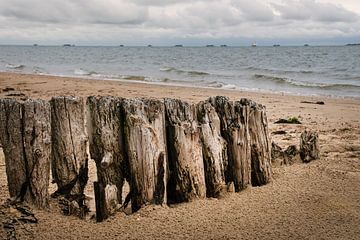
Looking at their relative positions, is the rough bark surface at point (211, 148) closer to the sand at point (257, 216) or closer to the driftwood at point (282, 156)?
the sand at point (257, 216)

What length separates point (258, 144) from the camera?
4.68 metres

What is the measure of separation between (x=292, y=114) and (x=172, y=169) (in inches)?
312

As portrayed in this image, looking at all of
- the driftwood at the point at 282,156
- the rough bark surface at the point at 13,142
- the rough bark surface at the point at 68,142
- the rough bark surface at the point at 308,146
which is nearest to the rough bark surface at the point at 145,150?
the rough bark surface at the point at 68,142

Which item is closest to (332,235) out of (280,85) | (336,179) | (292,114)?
(336,179)

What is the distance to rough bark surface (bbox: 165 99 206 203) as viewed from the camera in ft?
13.4

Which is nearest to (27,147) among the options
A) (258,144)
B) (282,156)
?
(258,144)

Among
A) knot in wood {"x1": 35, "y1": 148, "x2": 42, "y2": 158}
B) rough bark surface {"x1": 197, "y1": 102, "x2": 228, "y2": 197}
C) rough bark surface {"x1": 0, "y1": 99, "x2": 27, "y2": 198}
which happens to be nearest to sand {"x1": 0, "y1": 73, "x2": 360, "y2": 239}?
rough bark surface {"x1": 197, "y1": 102, "x2": 228, "y2": 197}

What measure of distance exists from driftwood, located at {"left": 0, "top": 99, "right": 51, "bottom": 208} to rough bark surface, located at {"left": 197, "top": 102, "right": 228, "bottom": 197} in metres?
1.59

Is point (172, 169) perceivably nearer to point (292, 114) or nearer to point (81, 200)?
point (81, 200)

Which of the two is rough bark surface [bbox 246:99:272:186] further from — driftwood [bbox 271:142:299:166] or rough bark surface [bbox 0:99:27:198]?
rough bark surface [bbox 0:99:27:198]

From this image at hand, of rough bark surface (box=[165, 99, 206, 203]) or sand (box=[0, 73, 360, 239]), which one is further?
rough bark surface (box=[165, 99, 206, 203])

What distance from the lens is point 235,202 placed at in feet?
13.9

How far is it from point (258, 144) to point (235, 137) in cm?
41

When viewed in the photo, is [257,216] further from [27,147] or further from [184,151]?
[27,147]
